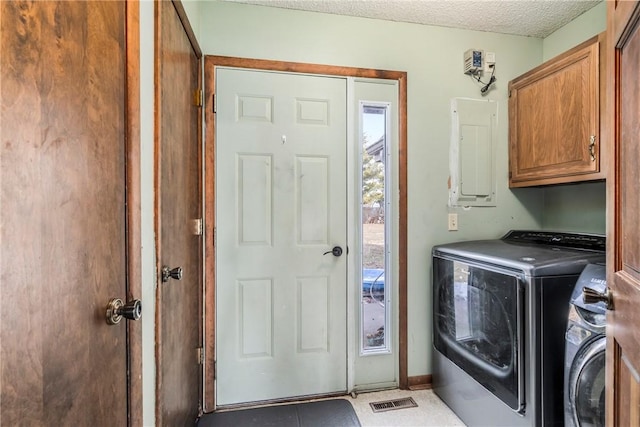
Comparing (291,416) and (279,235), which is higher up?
(279,235)

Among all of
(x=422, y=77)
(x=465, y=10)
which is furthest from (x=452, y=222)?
(x=465, y=10)

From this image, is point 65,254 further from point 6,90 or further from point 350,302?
point 350,302

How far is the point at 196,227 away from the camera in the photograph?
6.03ft

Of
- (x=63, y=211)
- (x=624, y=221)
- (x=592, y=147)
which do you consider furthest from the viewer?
(x=592, y=147)

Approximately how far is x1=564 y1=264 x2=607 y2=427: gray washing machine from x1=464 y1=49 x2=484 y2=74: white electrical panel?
4.92 feet

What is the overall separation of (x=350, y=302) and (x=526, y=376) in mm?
997

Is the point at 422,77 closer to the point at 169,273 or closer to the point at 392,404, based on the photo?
the point at 169,273

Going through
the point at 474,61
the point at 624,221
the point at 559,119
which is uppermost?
the point at 474,61

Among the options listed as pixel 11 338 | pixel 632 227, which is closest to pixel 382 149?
pixel 632 227

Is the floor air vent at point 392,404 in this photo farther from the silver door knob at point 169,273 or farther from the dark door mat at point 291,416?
the silver door knob at point 169,273

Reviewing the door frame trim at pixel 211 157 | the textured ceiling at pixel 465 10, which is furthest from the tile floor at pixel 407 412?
the textured ceiling at pixel 465 10

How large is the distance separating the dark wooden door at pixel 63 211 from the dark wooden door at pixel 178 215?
1.01 feet

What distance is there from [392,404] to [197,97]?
2.16m

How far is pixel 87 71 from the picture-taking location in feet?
2.43
